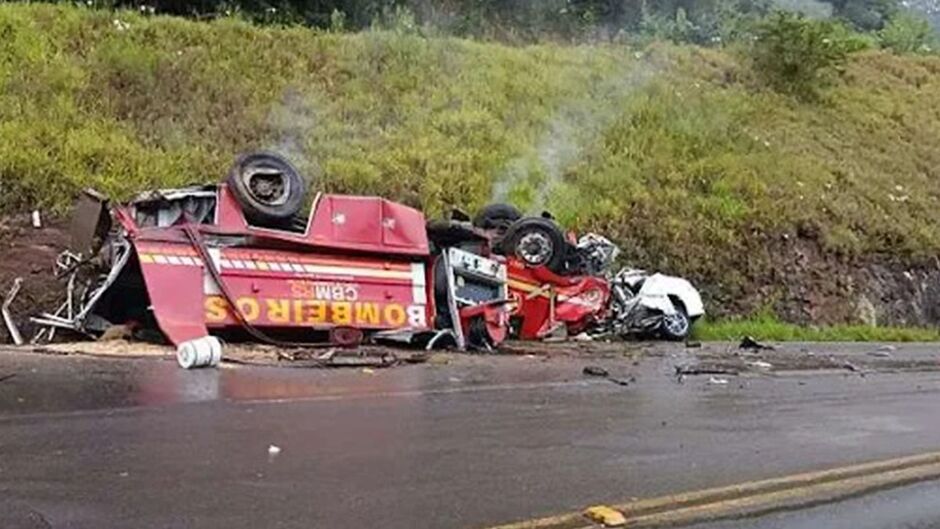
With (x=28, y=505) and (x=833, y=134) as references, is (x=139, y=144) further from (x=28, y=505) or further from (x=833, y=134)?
(x=833, y=134)

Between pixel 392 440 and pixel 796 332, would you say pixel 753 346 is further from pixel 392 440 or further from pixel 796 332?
pixel 392 440

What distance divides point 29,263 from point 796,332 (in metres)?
12.8

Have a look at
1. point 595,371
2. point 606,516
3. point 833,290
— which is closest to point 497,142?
point 833,290

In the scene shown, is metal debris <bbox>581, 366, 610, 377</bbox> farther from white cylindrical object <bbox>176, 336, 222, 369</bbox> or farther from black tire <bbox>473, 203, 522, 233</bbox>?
black tire <bbox>473, 203, 522, 233</bbox>

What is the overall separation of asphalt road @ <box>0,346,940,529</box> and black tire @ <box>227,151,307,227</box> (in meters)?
2.43

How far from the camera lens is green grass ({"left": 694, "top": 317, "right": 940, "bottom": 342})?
746 inches

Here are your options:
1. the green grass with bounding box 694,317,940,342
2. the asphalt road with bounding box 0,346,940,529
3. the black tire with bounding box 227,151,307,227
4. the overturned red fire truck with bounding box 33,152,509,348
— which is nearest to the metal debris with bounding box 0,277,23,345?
the overturned red fire truck with bounding box 33,152,509,348

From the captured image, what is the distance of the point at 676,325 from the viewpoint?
16.9 m

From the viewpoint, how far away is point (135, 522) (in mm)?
4699

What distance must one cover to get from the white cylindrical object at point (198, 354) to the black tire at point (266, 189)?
7.28 feet

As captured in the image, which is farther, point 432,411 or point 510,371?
point 510,371

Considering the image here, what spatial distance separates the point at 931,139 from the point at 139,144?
23.6 meters

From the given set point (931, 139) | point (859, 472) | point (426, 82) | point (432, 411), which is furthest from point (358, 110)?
point (931, 139)

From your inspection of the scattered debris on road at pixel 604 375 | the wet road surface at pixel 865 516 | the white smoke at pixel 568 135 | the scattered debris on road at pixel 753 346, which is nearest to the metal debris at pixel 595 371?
the scattered debris on road at pixel 604 375
